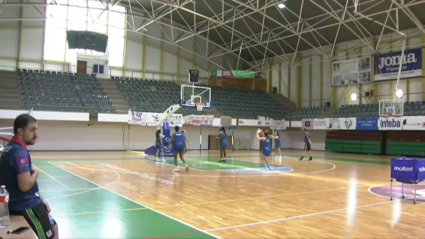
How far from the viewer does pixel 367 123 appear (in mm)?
27500

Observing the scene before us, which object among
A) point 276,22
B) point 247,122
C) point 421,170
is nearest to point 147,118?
point 247,122

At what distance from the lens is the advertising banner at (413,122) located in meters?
24.2

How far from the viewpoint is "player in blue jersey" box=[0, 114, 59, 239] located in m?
2.98

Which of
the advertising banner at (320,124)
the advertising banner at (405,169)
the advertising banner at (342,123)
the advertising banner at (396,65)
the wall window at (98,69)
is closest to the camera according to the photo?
the advertising banner at (405,169)

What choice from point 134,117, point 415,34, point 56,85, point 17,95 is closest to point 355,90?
point 415,34

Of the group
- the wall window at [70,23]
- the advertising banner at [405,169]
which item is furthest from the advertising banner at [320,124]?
the advertising banner at [405,169]

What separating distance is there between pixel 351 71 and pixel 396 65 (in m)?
3.86

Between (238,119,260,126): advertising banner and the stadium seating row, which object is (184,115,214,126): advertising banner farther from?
(238,119,260,126): advertising banner

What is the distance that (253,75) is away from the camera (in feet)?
116

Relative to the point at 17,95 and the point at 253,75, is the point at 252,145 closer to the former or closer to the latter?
the point at 253,75

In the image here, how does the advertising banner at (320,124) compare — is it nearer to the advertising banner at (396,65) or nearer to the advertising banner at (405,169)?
the advertising banner at (396,65)

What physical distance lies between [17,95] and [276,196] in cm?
2194

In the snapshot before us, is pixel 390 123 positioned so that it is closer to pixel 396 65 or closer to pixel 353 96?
pixel 396 65

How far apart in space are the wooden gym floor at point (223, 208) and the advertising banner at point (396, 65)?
17203 mm
